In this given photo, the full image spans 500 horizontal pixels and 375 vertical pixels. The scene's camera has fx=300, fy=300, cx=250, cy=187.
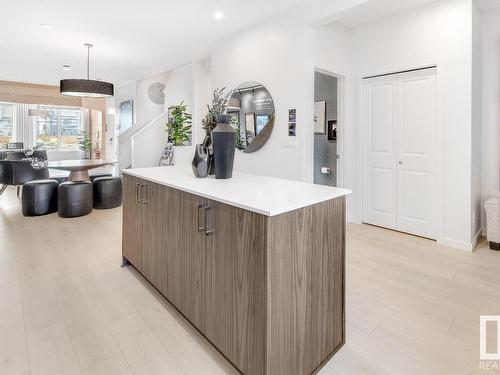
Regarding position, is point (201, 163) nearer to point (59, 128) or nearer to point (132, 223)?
point (132, 223)

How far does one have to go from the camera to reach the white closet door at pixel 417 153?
11.5 ft

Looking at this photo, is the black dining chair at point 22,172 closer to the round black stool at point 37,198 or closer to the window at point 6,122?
the round black stool at point 37,198

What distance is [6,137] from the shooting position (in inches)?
370

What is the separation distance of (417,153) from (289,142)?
1.55m

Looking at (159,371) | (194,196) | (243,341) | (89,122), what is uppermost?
(89,122)

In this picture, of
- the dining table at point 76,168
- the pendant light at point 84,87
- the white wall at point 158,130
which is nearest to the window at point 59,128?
the white wall at point 158,130

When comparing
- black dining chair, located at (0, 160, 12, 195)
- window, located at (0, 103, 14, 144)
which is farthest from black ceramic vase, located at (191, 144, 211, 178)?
window, located at (0, 103, 14, 144)

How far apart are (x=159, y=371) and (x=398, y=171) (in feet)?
11.5

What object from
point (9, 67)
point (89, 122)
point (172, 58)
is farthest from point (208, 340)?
point (89, 122)

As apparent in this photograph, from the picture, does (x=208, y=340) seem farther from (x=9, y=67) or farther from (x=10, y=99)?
(x=10, y=99)

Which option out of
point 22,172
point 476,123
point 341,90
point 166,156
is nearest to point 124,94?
point 166,156

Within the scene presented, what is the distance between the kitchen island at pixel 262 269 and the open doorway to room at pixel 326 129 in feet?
8.99

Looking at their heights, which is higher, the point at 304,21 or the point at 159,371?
the point at 304,21

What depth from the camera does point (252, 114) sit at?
13.6 feet
